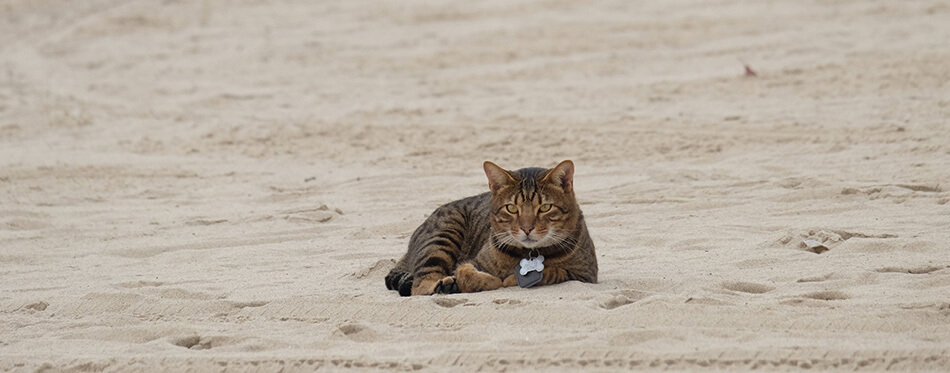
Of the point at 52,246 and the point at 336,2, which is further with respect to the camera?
the point at 336,2

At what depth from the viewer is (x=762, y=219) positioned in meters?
6.39

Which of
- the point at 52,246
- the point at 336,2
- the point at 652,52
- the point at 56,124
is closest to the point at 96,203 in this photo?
the point at 52,246

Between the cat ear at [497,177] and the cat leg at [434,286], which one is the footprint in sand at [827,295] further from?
the cat leg at [434,286]

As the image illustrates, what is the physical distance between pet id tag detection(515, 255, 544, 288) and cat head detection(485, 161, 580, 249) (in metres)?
0.07

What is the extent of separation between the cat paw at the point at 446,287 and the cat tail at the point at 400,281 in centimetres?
14

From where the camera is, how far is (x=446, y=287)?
4.96 m

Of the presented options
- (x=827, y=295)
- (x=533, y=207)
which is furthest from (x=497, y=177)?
(x=827, y=295)

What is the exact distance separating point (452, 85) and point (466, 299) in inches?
275

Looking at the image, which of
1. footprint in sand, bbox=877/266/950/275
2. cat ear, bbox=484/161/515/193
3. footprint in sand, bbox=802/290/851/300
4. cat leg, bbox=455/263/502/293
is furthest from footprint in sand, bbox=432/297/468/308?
footprint in sand, bbox=877/266/950/275

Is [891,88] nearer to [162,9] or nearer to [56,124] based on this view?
[56,124]

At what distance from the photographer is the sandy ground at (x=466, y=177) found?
416 cm

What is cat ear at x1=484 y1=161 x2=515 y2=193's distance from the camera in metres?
4.96

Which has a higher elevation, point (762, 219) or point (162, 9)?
point (162, 9)

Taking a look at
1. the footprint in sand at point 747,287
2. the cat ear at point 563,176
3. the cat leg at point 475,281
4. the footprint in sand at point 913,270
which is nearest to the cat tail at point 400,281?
the cat leg at point 475,281
